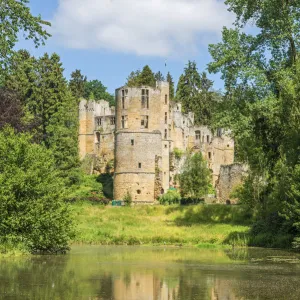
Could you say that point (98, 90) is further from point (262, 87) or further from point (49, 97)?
point (262, 87)

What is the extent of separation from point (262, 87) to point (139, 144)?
3027cm

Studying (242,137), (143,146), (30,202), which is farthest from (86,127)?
(30,202)

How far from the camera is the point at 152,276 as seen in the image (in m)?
20.8

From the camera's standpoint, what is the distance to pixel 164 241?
126ft

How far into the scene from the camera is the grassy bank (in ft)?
124

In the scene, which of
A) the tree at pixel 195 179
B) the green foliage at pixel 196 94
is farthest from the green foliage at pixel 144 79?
the tree at pixel 195 179

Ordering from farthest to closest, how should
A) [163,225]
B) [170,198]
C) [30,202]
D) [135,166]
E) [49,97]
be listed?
[49,97] < [135,166] < [170,198] < [163,225] < [30,202]

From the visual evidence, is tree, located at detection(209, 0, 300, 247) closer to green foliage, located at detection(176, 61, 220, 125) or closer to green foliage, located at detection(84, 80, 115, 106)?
green foliage, located at detection(176, 61, 220, 125)

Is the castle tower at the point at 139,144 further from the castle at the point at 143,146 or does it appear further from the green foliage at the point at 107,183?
the green foliage at the point at 107,183

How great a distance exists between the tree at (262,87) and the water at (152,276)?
9.83m

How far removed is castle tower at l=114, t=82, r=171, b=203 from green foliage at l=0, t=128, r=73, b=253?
3771cm

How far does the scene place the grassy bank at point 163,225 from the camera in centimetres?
3788

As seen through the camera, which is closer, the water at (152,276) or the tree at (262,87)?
the water at (152,276)

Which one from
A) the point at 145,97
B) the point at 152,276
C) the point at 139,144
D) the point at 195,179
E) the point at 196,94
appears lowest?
Answer: the point at 152,276
